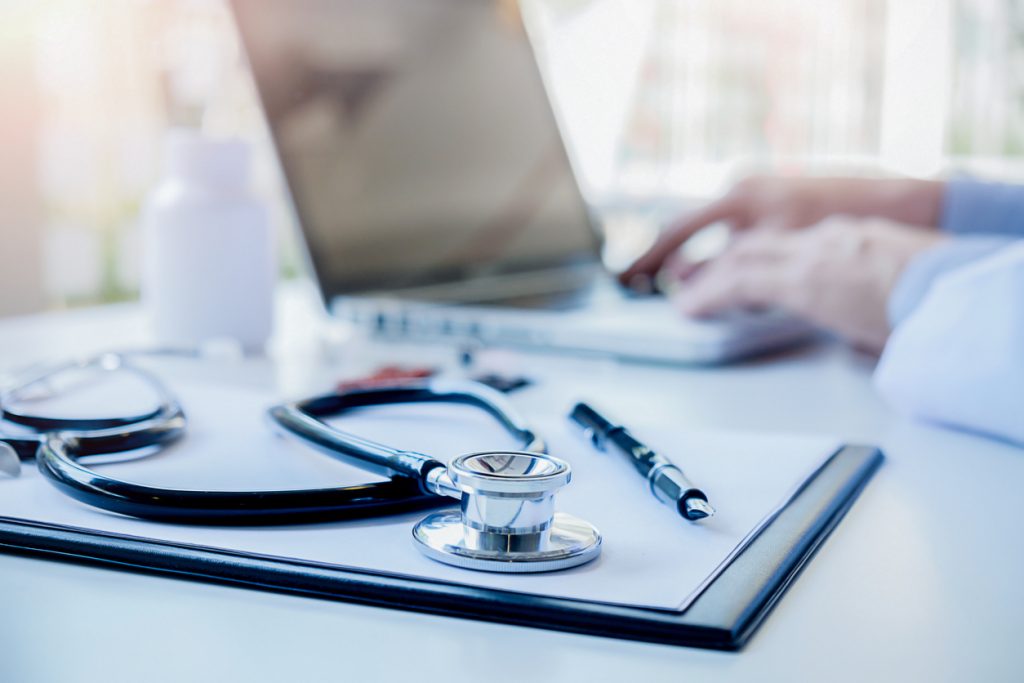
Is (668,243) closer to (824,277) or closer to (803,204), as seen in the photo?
(803,204)

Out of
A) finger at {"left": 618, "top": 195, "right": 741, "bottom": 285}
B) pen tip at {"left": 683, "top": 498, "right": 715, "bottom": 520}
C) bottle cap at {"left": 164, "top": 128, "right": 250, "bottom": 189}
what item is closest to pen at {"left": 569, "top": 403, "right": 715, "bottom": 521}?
pen tip at {"left": 683, "top": 498, "right": 715, "bottom": 520}

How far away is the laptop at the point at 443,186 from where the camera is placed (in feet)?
2.85

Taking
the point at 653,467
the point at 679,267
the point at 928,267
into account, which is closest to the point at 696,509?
the point at 653,467

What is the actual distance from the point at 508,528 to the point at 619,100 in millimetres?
1920

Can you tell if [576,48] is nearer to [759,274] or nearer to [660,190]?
[660,190]

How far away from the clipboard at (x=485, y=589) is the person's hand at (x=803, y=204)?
704 millimetres

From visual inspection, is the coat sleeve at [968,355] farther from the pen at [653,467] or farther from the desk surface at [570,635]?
the pen at [653,467]

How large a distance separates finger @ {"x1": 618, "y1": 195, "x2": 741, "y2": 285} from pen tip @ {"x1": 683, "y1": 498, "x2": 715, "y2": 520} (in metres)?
0.70

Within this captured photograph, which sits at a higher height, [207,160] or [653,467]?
[207,160]

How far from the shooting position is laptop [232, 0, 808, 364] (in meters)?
0.87

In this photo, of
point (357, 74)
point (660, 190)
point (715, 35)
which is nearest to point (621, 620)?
point (357, 74)

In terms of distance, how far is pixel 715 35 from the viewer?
4.64 meters

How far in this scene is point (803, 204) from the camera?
1110 mm

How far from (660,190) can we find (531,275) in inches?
51.0
